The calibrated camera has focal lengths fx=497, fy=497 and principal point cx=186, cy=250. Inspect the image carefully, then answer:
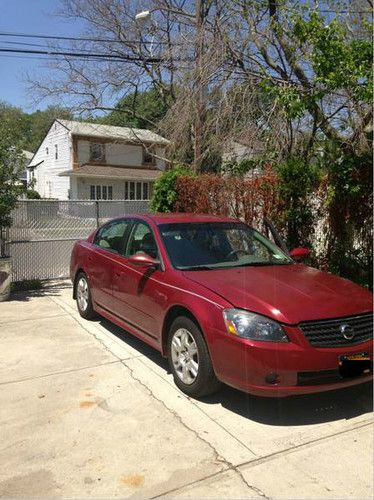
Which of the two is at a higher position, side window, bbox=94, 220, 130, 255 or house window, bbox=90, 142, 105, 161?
house window, bbox=90, 142, 105, 161

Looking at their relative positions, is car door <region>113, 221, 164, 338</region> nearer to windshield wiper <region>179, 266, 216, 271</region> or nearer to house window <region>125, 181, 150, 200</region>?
Result: windshield wiper <region>179, 266, 216, 271</region>

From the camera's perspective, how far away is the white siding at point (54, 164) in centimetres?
3659

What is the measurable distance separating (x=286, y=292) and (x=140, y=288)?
161 cm

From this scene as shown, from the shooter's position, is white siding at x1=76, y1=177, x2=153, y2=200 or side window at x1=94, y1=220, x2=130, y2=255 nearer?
side window at x1=94, y1=220, x2=130, y2=255

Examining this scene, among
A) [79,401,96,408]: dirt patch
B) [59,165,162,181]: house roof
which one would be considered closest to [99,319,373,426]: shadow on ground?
[79,401,96,408]: dirt patch

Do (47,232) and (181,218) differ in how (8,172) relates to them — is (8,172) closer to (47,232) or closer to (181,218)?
(47,232)

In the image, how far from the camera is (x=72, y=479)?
3109 mm

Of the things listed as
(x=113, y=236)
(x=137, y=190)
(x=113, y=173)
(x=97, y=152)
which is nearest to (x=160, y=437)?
(x=113, y=236)

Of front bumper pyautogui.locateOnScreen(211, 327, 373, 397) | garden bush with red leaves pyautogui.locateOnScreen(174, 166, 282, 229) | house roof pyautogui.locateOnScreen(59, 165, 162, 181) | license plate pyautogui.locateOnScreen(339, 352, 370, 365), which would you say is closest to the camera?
front bumper pyautogui.locateOnScreen(211, 327, 373, 397)

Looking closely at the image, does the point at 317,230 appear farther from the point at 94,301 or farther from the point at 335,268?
the point at 94,301

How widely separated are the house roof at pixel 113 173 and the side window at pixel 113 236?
90.4 feet

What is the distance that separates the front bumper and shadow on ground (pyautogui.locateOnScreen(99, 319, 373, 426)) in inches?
12.3

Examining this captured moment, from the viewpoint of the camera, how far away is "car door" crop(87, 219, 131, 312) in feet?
19.3

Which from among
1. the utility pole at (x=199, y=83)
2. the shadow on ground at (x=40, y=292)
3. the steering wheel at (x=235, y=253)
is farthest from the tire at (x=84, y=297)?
the utility pole at (x=199, y=83)
